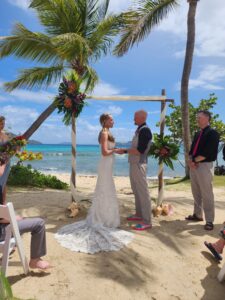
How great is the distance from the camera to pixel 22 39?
→ 11.0 meters

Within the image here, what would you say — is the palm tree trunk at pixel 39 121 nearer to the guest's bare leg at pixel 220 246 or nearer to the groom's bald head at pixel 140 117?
the groom's bald head at pixel 140 117

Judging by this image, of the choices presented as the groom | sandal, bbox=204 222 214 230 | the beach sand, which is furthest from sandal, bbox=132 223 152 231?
sandal, bbox=204 222 214 230

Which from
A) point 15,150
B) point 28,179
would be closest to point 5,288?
point 15,150

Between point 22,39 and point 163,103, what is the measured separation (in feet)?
20.9

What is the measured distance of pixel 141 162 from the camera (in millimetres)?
5828

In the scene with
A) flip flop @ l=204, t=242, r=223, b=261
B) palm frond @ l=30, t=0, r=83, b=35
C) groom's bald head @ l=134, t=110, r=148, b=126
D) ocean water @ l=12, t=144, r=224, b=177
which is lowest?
ocean water @ l=12, t=144, r=224, b=177

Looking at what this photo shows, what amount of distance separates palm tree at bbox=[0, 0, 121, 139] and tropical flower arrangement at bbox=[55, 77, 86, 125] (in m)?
3.99

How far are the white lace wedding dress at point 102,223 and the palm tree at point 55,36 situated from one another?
549 cm

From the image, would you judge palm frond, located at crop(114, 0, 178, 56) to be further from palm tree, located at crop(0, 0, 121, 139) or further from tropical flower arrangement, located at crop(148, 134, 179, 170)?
tropical flower arrangement, located at crop(148, 134, 179, 170)

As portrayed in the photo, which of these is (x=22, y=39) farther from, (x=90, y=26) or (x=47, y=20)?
(x=90, y=26)

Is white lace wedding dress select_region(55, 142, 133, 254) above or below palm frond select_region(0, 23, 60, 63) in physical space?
below

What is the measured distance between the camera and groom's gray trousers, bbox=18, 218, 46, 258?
378 cm

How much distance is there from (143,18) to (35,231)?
1061cm

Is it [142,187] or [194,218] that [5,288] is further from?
[194,218]
